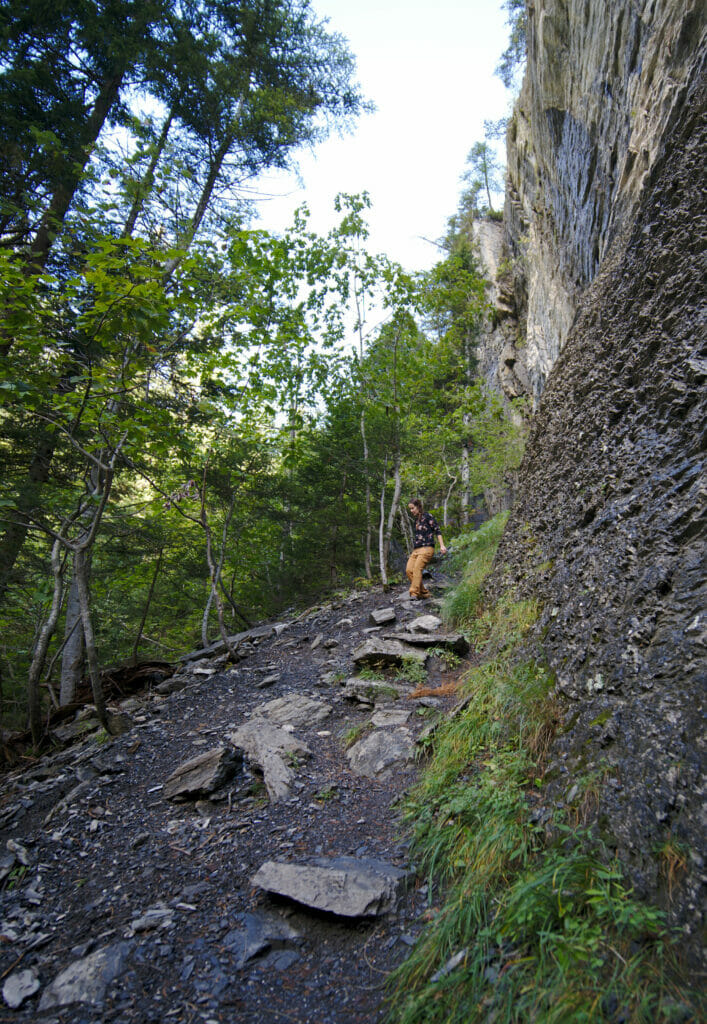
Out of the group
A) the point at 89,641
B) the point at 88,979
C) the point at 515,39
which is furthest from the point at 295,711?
the point at 515,39

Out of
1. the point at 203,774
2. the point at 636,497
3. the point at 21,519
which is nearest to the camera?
the point at 636,497

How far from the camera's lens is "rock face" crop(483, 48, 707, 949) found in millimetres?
2266

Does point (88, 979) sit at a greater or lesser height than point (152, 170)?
lesser

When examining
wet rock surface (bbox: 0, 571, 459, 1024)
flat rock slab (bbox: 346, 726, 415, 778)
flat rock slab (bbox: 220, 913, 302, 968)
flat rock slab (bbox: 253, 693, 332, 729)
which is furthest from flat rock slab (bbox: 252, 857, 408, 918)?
flat rock slab (bbox: 253, 693, 332, 729)

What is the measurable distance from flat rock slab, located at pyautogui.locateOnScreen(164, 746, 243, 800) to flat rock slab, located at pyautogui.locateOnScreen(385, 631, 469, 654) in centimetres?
271

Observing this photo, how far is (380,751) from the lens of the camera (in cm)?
449

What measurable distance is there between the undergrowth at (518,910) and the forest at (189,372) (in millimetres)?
4378

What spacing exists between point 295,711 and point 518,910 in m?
3.92

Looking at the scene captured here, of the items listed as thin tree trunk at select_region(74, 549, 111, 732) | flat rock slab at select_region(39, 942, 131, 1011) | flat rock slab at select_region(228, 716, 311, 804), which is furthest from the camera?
thin tree trunk at select_region(74, 549, 111, 732)

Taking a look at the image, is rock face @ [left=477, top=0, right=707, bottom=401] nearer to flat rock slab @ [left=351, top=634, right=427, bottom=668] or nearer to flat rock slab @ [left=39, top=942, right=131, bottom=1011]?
flat rock slab @ [left=351, top=634, right=427, bottom=668]

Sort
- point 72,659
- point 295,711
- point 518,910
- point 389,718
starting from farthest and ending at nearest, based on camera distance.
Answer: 1. point 72,659
2. point 295,711
3. point 389,718
4. point 518,910

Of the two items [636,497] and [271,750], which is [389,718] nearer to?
[271,750]

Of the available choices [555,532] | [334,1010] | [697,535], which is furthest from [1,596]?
[697,535]

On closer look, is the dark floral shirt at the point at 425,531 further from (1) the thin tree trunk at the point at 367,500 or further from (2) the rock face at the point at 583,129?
(2) the rock face at the point at 583,129
